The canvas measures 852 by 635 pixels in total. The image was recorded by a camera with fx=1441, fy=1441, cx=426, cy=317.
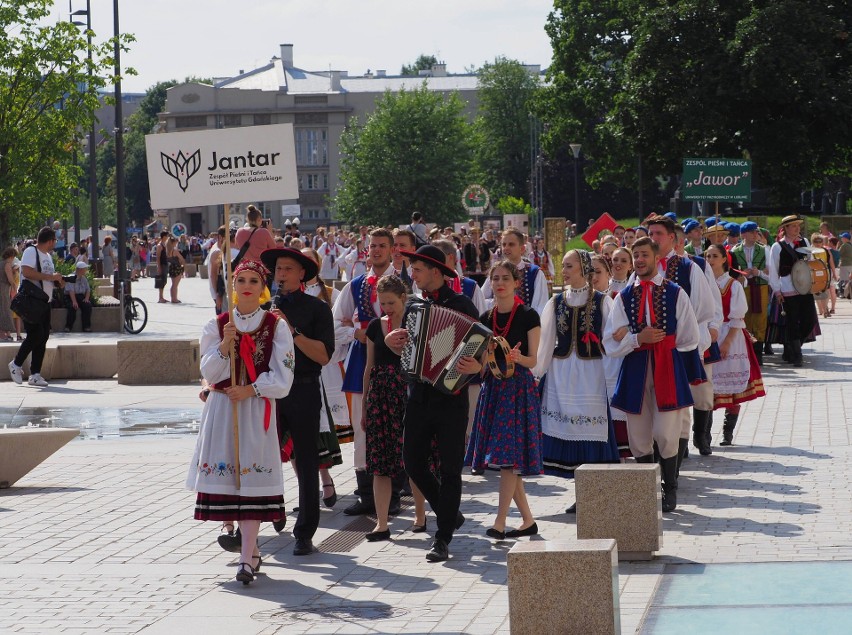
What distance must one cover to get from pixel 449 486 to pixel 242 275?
173 centimetres

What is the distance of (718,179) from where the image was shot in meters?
22.2

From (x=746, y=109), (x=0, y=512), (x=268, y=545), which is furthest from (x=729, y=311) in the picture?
(x=746, y=109)

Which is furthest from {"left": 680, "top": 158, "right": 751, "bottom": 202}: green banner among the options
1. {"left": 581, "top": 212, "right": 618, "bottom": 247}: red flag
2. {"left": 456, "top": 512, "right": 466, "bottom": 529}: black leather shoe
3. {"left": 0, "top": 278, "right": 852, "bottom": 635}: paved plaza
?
{"left": 456, "top": 512, "right": 466, "bottom": 529}: black leather shoe

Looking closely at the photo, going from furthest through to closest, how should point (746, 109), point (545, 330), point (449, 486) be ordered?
point (746, 109), point (545, 330), point (449, 486)

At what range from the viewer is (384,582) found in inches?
307

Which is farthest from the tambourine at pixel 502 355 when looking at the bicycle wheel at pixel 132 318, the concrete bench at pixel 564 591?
the bicycle wheel at pixel 132 318

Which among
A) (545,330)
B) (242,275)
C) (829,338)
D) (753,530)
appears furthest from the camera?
(829,338)

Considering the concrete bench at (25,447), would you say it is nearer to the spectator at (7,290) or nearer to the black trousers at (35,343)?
the black trousers at (35,343)

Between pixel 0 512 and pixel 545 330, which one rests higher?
pixel 545 330

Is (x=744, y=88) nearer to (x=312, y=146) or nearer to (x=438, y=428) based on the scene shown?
(x=438, y=428)

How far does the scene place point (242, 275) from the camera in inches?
306

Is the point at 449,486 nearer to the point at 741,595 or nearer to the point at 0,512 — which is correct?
the point at 741,595

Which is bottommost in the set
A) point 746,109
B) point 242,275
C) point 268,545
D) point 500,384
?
point 268,545

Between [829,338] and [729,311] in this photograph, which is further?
[829,338]
